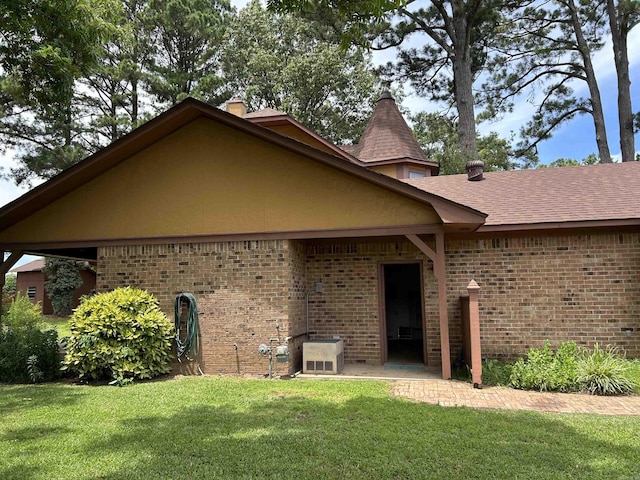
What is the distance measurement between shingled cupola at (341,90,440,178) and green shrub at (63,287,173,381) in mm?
8676

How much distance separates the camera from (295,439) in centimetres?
488

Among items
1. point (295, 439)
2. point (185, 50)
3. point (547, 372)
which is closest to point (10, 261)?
point (295, 439)

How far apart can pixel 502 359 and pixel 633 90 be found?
67.7ft

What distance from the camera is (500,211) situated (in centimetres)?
927

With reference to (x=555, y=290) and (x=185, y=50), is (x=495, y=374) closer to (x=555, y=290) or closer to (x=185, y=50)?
(x=555, y=290)

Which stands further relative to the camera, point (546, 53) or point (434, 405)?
point (546, 53)

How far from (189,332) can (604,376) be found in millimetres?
6888

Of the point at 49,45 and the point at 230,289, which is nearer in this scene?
the point at 230,289

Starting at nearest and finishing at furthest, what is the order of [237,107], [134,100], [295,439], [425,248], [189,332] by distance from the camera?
[295,439] < [425,248] < [189,332] < [237,107] < [134,100]

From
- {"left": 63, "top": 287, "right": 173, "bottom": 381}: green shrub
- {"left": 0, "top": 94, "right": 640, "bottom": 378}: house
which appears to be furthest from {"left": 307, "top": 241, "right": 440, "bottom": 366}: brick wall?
{"left": 63, "top": 287, "right": 173, "bottom": 381}: green shrub

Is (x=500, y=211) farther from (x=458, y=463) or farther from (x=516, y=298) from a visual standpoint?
(x=458, y=463)

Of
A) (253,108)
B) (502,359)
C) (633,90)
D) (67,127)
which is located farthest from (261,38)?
(502,359)

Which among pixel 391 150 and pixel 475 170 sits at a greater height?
pixel 391 150

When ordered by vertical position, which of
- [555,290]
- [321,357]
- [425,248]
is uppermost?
[425,248]
